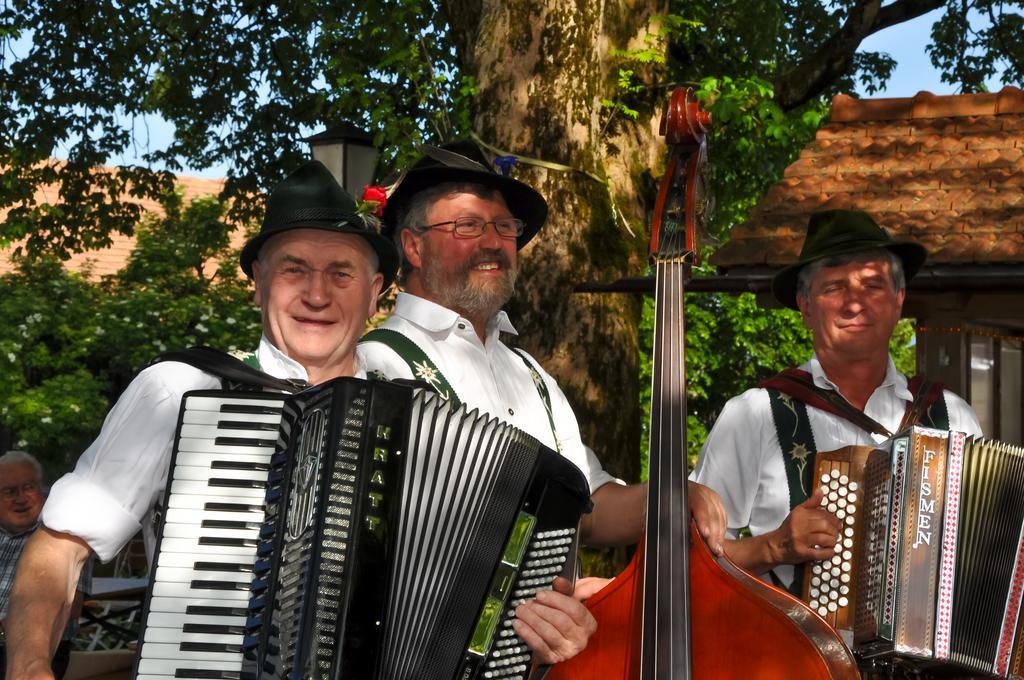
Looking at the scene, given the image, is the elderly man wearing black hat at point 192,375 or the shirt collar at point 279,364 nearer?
the elderly man wearing black hat at point 192,375

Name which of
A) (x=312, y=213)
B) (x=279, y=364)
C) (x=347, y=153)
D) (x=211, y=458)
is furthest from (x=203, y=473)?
(x=347, y=153)

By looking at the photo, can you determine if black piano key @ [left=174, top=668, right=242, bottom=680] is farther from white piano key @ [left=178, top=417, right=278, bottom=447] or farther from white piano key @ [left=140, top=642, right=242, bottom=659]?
white piano key @ [left=178, top=417, right=278, bottom=447]

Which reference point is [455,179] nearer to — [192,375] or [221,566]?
[192,375]

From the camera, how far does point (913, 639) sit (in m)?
3.04

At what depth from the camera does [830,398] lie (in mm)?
3656

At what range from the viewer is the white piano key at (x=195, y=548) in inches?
90.9

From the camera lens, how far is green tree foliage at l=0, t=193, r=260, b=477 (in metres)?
20.4

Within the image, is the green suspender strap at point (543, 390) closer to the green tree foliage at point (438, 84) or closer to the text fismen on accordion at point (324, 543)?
the text fismen on accordion at point (324, 543)

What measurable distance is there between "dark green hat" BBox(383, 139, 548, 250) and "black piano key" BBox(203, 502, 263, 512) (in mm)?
1305

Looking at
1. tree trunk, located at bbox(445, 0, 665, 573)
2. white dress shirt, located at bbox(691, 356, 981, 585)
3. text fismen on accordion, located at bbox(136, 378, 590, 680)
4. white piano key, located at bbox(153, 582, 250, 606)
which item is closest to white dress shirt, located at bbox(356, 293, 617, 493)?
white dress shirt, located at bbox(691, 356, 981, 585)

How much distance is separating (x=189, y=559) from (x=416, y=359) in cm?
103

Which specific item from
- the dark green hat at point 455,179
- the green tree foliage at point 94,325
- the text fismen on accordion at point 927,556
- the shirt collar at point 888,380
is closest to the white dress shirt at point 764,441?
the shirt collar at point 888,380

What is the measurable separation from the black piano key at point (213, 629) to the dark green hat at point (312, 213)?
0.97m

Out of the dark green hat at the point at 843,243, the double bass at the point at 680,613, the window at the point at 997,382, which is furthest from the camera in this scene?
the window at the point at 997,382
